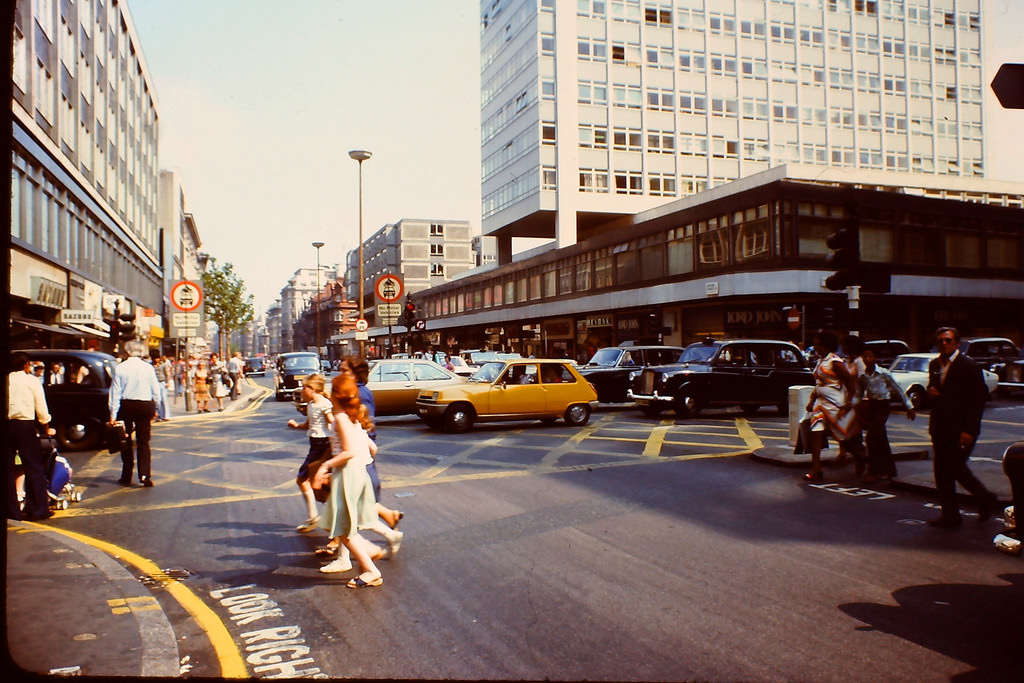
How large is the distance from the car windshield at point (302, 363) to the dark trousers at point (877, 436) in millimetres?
24034

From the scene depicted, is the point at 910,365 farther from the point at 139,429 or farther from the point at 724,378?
the point at 139,429

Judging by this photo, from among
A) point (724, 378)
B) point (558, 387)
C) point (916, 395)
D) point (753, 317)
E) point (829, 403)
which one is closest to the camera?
point (829, 403)

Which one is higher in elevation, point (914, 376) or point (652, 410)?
point (914, 376)

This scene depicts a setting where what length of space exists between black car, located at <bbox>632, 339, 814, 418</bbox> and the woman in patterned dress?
7.84 m

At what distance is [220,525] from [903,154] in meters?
60.2

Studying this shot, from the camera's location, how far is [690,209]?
3631 cm

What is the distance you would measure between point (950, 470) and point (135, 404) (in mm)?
9097

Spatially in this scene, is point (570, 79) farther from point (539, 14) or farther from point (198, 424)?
point (198, 424)

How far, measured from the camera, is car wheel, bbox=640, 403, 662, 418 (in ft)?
57.6

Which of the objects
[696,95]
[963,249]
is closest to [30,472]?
[963,249]

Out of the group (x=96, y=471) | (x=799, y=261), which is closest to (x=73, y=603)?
(x=96, y=471)

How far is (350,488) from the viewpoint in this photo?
17.4ft

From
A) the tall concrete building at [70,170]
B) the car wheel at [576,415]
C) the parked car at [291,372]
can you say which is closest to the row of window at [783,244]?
the parked car at [291,372]

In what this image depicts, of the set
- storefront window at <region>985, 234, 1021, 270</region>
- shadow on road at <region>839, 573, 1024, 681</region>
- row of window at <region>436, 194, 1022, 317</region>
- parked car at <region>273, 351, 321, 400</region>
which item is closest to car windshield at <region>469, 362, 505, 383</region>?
shadow on road at <region>839, 573, 1024, 681</region>
